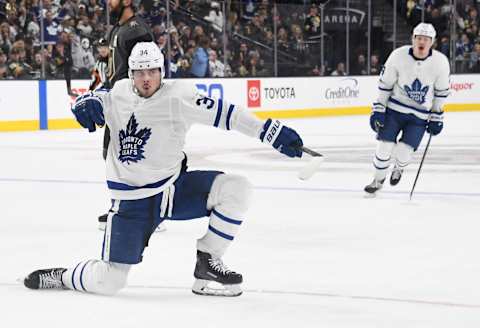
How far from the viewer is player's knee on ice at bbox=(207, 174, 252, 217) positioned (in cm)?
375

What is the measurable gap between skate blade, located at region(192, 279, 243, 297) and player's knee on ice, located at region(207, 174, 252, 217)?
11.2 inches

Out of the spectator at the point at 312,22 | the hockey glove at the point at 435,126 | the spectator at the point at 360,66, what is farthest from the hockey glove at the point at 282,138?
the spectator at the point at 360,66

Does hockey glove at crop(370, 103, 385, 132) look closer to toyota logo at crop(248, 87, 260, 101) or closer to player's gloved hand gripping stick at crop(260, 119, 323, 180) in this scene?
player's gloved hand gripping stick at crop(260, 119, 323, 180)

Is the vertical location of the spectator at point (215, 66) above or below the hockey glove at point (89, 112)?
below

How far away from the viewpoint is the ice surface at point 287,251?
338 cm

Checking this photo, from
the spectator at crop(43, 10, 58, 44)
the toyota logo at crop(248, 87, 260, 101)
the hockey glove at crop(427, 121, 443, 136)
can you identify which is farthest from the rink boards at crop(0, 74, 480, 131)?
the hockey glove at crop(427, 121, 443, 136)

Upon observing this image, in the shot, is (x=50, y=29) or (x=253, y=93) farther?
(x=253, y=93)

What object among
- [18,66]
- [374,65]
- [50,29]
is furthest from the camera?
[374,65]

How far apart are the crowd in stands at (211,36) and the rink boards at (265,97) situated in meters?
0.18

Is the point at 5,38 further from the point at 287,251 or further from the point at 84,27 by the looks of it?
the point at 287,251

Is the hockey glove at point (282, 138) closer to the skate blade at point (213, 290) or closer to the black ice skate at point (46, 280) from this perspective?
the skate blade at point (213, 290)

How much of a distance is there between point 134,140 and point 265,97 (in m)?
13.3

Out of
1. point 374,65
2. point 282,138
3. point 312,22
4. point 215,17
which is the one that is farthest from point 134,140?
point 374,65

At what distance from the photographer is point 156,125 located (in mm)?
3721
